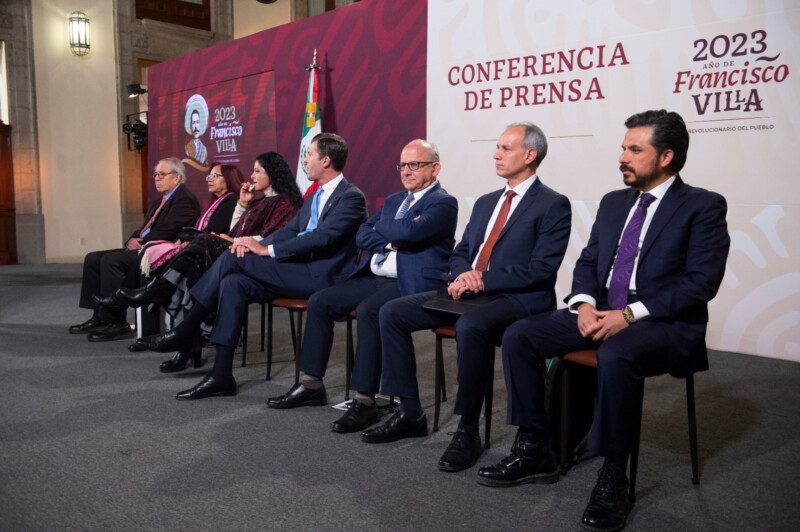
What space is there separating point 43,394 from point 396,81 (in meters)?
3.92

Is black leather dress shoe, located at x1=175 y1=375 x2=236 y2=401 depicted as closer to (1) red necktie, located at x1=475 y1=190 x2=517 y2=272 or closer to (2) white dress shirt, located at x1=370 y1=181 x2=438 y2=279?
(2) white dress shirt, located at x1=370 y1=181 x2=438 y2=279

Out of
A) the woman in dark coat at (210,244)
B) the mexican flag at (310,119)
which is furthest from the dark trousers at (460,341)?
the mexican flag at (310,119)

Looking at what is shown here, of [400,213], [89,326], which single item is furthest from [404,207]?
[89,326]

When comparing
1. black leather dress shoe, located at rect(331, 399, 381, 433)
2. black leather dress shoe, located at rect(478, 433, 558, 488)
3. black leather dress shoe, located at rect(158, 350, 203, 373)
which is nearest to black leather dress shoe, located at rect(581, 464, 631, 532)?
black leather dress shoe, located at rect(478, 433, 558, 488)

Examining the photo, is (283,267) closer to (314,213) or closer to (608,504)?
(314,213)

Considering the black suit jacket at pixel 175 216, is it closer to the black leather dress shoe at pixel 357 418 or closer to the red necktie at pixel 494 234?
the black leather dress shoe at pixel 357 418

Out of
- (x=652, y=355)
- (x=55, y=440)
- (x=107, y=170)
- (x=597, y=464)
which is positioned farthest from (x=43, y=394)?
(x=107, y=170)

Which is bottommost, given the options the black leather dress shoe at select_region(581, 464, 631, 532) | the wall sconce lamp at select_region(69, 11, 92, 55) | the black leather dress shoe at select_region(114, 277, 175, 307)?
the black leather dress shoe at select_region(581, 464, 631, 532)

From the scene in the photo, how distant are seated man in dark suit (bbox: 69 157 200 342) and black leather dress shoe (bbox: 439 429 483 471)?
283 cm

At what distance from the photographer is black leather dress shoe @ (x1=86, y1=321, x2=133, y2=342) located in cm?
470

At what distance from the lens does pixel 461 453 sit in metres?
2.45

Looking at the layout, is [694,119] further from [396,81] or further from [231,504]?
[231,504]

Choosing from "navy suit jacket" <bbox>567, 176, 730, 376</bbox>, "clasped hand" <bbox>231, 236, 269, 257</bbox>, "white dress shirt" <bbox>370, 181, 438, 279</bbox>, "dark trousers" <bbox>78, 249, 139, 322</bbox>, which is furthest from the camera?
"dark trousers" <bbox>78, 249, 139, 322</bbox>

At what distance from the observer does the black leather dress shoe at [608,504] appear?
1964 mm
